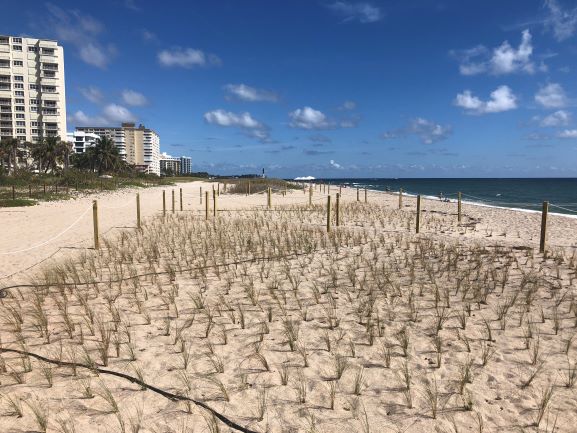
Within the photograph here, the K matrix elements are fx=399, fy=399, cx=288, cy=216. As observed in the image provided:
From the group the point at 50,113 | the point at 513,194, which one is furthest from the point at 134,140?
the point at 513,194

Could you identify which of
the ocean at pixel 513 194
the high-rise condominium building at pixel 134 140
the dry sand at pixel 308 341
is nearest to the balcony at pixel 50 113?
the ocean at pixel 513 194

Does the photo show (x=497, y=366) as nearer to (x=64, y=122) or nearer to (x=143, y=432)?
(x=143, y=432)

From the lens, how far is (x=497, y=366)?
4176 millimetres

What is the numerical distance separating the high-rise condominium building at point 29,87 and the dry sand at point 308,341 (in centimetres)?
8707

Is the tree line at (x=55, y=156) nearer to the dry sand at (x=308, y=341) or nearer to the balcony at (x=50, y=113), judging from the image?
the balcony at (x=50, y=113)

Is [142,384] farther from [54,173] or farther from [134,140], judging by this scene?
[134,140]

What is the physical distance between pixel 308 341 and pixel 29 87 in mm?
95537

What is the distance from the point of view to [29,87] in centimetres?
8000

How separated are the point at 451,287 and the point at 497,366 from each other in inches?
95.2

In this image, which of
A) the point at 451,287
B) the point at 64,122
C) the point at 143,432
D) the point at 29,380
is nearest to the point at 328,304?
the point at 451,287

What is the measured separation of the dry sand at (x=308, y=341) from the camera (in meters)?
3.48

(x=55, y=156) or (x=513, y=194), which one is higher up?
(x=55, y=156)

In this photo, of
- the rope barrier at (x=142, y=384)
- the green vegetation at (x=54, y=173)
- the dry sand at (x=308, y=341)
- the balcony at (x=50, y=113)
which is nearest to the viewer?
the rope barrier at (x=142, y=384)

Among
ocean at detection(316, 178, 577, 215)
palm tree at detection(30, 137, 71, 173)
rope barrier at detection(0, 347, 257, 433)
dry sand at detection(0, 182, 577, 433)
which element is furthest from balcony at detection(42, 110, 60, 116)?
rope barrier at detection(0, 347, 257, 433)
